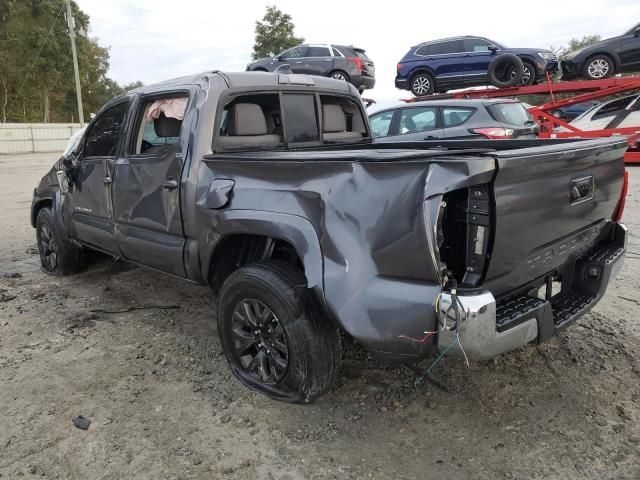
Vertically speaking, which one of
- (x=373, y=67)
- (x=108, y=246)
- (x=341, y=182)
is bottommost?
(x=108, y=246)

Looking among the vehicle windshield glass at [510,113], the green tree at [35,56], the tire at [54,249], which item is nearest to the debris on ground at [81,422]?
the tire at [54,249]

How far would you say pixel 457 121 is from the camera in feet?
27.6

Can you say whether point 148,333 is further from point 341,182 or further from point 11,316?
point 341,182

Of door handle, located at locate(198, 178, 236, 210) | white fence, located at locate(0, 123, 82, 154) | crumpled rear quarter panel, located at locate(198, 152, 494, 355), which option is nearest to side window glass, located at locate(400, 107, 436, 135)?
door handle, located at locate(198, 178, 236, 210)

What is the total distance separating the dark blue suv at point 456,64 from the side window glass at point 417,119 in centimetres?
439

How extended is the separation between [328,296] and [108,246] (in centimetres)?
256

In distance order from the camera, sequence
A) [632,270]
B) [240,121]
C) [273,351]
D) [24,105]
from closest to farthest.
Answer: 1. [273,351]
2. [240,121]
3. [632,270]
4. [24,105]

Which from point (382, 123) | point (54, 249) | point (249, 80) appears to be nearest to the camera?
point (249, 80)

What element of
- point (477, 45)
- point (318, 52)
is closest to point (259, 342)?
point (477, 45)

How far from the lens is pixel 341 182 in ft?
7.83

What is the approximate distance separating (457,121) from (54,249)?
20.5ft

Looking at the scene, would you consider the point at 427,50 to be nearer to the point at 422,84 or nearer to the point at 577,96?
the point at 422,84

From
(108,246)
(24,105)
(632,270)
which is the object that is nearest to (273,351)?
(108,246)

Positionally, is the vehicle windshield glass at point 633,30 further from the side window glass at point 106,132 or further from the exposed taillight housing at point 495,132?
the side window glass at point 106,132
